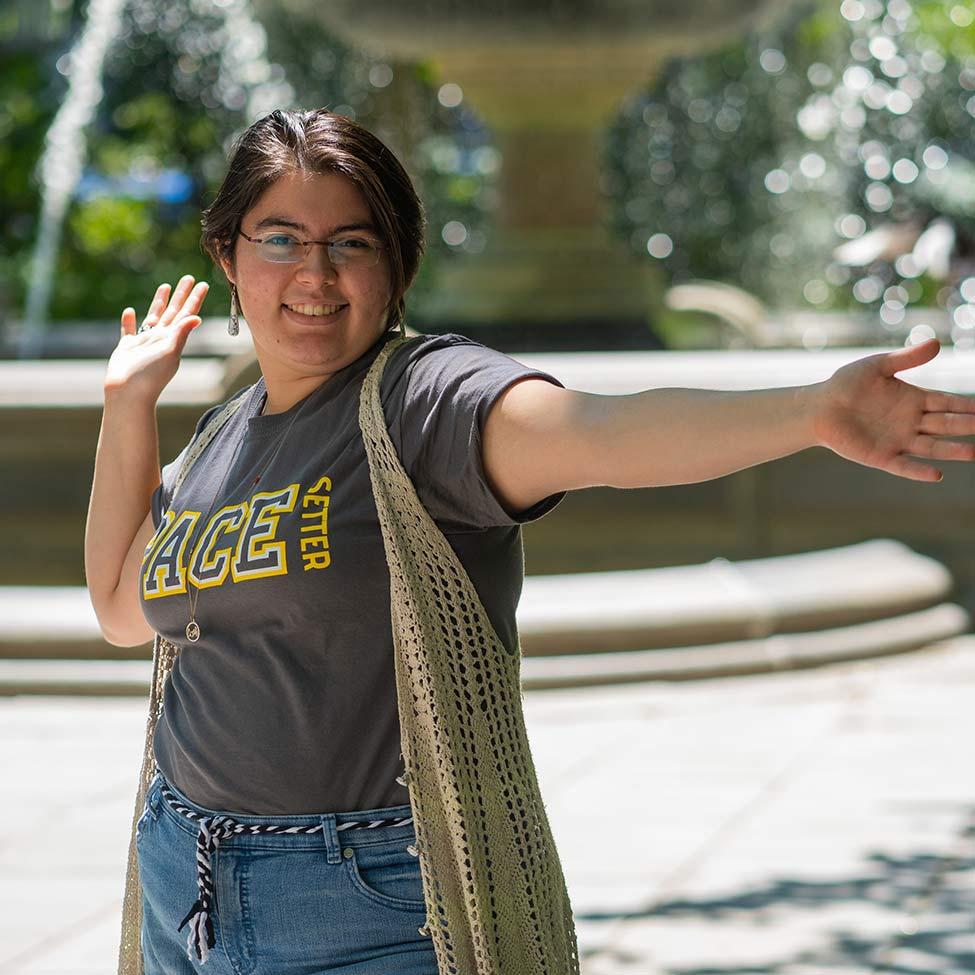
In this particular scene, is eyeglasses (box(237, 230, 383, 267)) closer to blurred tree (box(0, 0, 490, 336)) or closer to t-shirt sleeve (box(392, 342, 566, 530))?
t-shirt sleeve (box(392, 342, 566, 530))

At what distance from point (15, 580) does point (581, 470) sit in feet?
22.8

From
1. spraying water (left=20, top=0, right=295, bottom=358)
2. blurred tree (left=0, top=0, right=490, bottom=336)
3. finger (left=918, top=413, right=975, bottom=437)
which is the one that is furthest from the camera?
spraying water (left=20, top=0, right=295, bottom=358)

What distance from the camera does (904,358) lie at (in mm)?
1948

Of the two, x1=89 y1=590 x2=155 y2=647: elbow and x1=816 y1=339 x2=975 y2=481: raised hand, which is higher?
x1=816 y1=339 x2=975 y2=481: raised hand

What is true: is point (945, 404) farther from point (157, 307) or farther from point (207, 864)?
point (157, 307)

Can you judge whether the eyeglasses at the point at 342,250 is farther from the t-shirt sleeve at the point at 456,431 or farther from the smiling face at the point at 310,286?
the t-shirt sleeve at the point at 456,431

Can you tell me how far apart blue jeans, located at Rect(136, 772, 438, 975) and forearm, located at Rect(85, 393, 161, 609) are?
577 millimetres

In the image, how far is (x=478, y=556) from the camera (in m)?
2.35

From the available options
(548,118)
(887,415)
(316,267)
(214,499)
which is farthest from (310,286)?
(548,118)

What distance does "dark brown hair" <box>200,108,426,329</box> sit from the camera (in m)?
2.44

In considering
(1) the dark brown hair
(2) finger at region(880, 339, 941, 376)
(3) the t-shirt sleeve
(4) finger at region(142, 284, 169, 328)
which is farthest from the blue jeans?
(4) finger at region(142, 284, 169, 328)

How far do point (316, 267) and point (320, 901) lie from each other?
819 millimetres

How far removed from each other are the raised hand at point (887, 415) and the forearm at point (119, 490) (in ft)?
3.98

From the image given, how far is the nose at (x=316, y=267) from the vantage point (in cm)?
245
